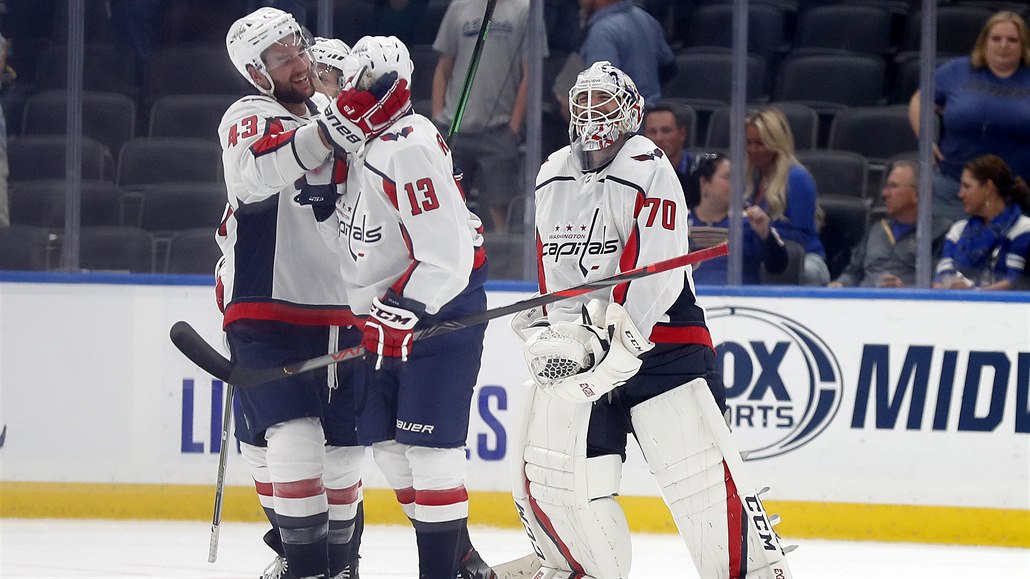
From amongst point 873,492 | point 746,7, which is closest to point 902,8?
point 746,7

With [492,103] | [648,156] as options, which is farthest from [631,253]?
[492,103]

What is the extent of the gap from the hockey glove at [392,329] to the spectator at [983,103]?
244cm

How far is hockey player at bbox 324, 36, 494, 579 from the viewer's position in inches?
121

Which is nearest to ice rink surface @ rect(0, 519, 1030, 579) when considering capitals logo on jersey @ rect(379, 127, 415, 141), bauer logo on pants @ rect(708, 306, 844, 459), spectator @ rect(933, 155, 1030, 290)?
bauer logo on pants @ rect(708, 306, 844, 459)

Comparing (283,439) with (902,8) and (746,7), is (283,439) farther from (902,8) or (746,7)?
(902,8)

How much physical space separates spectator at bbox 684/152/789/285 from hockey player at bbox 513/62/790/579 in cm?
177

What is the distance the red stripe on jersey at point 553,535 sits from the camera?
3098mm

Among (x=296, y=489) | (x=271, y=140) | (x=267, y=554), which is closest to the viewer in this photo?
(x=271, y=140)

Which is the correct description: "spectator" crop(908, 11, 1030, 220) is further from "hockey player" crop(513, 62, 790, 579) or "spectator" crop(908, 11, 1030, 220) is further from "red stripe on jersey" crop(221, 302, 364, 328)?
"red stripe on jersey" crop(221, 302, 364, 328)

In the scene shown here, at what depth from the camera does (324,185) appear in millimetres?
3273

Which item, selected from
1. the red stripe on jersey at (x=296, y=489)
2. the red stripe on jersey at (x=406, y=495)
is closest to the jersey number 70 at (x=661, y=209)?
the red stripe on jersey at (x=406, y=495)

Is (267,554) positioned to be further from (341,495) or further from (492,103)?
(492,103)

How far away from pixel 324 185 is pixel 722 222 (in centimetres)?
201

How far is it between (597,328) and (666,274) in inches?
7.2
